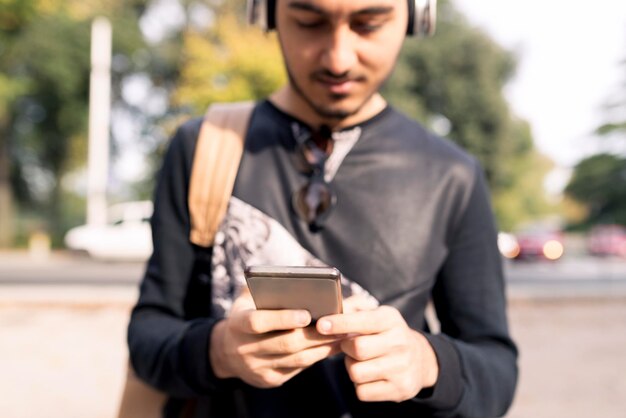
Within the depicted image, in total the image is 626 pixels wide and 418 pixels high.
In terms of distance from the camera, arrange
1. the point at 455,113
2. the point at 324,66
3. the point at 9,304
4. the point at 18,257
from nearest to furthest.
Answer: the point at 324,66 < the point at 9,304 < the point at 18,257 < the point at 455,113

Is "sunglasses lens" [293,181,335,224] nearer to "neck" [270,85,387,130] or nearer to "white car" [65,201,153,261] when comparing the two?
"neck" [270,85,387,130]

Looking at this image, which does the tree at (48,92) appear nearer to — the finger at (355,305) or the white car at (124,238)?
the white car at (124,238)

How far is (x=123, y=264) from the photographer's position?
1764 cm

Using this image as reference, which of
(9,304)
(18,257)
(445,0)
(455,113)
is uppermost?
(445,0)

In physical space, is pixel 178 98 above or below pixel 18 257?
above

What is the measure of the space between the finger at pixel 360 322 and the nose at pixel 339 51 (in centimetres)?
48

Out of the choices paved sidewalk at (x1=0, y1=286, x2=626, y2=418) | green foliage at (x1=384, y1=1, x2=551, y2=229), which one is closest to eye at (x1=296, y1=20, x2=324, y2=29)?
paved sidewalk at (x1=0, y1=286, x2=626, y2=418)

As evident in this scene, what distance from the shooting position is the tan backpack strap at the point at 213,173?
1384 millimetres

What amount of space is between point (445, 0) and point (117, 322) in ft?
83.1

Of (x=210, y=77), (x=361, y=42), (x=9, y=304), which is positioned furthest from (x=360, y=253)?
(x=210, y=77)

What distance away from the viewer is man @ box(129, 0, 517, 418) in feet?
4.23

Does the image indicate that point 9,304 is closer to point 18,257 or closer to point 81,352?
point 81,352

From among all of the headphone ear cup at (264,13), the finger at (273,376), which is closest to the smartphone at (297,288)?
the finger at (273,376)

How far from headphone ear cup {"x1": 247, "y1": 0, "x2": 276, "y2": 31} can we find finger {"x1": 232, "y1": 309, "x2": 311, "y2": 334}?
2.18ft
